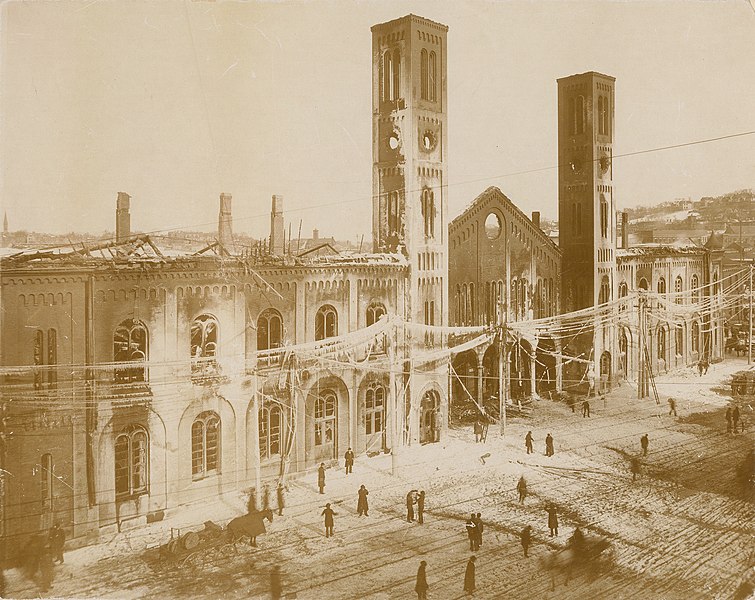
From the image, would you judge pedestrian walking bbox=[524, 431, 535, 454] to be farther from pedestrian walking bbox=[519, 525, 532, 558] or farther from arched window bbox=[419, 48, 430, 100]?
arched window bbox=[419, 48, 430, 100]

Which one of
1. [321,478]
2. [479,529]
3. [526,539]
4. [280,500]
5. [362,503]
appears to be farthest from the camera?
[321,478]

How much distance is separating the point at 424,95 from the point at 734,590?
14.7 m

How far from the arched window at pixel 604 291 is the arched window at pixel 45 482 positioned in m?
18.7

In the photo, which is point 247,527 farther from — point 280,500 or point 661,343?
point 661,343

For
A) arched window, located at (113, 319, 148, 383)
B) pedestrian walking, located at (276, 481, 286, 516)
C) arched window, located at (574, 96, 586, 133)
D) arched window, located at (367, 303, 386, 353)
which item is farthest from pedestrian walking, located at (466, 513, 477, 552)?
arched window, located at (574, 96, 586, 133)

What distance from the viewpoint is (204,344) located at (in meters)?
15.8

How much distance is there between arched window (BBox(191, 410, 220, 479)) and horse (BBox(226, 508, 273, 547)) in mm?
1719

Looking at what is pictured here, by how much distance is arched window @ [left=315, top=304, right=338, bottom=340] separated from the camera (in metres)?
18.5

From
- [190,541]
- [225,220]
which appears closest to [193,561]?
[190,541]

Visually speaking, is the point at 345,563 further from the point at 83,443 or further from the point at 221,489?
the point at 83,443

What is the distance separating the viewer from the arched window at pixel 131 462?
14656 millimetres

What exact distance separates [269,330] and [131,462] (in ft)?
15.0

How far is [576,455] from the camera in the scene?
20.9m

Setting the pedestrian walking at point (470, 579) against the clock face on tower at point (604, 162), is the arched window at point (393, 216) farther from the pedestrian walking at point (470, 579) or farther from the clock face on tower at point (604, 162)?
the pedestrian walking at point (470, 579)
